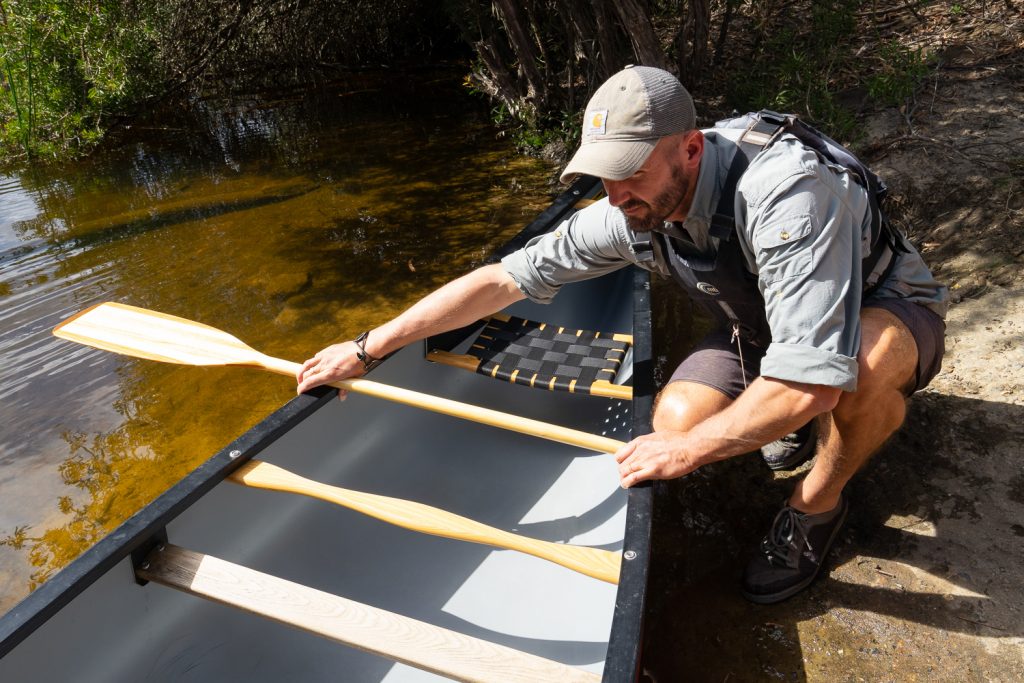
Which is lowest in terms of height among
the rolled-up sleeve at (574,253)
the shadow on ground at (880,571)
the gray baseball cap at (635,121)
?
the shadow on ground at (880,571)

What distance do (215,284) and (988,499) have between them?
3866 millimetres

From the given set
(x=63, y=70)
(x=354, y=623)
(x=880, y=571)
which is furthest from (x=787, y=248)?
(x=63, y=70)

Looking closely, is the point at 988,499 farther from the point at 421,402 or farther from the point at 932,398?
the point at 421,402

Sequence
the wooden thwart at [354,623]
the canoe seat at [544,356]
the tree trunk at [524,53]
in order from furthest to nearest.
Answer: the tree trunk at [524,53] < the canoe seat at [544,356] < the wooden thwart at [354,623]

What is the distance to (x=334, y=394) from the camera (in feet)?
7.58

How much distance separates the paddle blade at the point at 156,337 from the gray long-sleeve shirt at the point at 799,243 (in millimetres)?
1592

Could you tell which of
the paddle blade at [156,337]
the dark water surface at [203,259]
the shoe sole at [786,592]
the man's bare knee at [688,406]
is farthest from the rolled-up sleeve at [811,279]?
the dark water surface at [203,259]

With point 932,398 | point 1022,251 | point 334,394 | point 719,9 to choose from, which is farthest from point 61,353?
point 719,9

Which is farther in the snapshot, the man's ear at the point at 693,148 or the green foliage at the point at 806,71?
the green foliage at the point at 806,71

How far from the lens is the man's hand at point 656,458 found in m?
1.79

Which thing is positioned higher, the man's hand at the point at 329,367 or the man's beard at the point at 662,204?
the man's beard at the point at 662,204

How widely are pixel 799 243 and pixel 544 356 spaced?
1.21 meters

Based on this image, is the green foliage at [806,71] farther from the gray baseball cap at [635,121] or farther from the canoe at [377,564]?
the gray baseball cap at [635,121]

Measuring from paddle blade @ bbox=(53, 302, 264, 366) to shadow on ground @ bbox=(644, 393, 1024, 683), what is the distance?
1.55m
